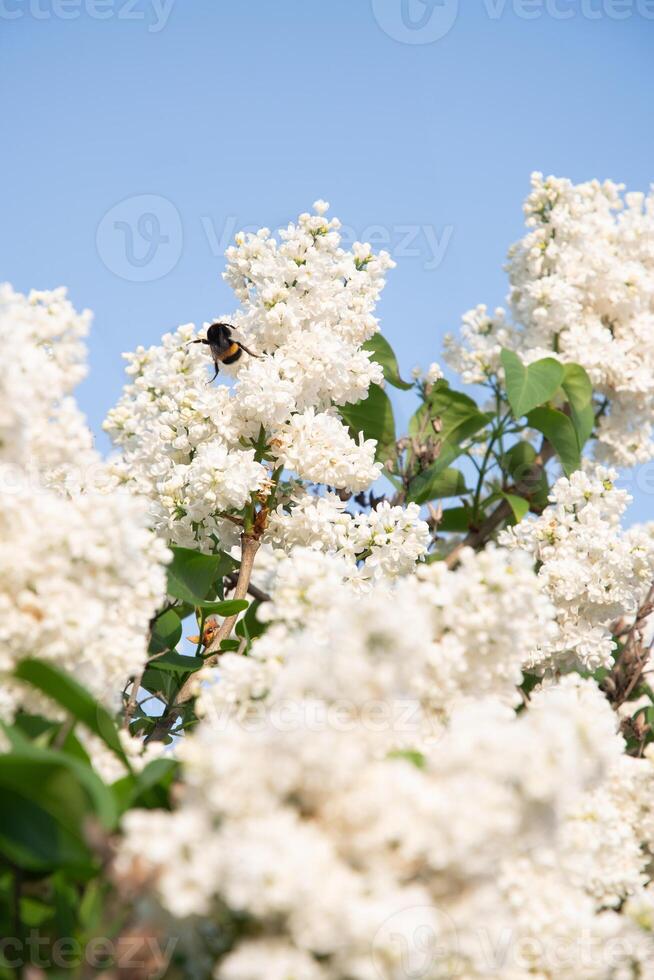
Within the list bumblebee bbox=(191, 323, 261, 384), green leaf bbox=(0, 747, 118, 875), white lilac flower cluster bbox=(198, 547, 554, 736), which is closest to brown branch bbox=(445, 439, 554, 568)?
bumblebee bbox=(191, 323, 261, 384)

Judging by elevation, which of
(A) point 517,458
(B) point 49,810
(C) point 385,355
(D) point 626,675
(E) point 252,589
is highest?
(C) point 385,355

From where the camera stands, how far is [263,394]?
263 centimetres

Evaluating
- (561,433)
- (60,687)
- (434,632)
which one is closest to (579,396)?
(561,433)

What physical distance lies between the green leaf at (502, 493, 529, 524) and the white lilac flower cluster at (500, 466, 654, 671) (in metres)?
0.36

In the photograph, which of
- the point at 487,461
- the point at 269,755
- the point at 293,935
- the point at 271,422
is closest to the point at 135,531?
the point at 269,755

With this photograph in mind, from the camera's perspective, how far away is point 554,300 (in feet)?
12.9

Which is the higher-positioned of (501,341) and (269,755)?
(501,341)

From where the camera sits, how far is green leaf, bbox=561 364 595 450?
378 centimetres

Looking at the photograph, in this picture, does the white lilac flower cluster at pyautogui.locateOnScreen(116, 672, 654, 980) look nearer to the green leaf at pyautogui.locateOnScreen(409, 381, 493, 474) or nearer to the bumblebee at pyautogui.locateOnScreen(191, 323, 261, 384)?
the bumblebee at pyautogui.locateOnScreen(191, 323, 261, 384)

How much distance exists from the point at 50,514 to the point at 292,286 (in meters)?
1.69

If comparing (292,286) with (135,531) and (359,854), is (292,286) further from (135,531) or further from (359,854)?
(359,854)

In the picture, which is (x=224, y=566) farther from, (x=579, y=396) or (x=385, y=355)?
(x=579, y=396)

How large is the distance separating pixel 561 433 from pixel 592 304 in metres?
0.63

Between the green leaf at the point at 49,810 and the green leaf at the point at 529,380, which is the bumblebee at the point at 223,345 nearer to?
the green leaf at the point at 529,380
